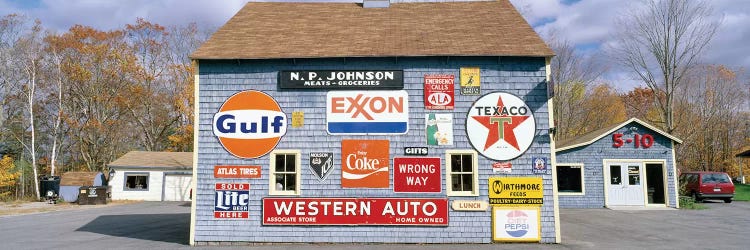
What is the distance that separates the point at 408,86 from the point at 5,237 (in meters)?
11.7

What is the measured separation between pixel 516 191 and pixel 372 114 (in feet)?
12.7

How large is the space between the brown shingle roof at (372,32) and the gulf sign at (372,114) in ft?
3.51

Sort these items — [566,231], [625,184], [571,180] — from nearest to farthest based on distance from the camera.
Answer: [566,231] < [625,184] < [571,180]

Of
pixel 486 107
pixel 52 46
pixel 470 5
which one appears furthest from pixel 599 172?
pixel 52 46

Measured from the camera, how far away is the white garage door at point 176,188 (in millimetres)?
28531

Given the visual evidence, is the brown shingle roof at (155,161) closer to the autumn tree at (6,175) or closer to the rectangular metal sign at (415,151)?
the autumn tree at (6,175)

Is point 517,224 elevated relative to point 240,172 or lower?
lower

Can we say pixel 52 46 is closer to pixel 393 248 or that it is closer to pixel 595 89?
pixel 393 248

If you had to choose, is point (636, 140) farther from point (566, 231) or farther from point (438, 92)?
point (438, 92)

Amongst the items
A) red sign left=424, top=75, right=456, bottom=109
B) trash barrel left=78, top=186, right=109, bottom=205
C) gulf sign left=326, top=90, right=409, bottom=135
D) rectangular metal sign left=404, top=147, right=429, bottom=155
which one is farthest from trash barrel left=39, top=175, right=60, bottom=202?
red sign left=424, top=75, right=456, bottom=109

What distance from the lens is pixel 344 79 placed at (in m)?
11.7

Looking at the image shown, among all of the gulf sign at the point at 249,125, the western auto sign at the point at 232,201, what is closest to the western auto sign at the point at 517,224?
the gulf sign at the point at 249,125

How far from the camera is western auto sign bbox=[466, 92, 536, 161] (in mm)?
11414

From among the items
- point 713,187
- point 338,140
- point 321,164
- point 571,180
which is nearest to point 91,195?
point 321,164
